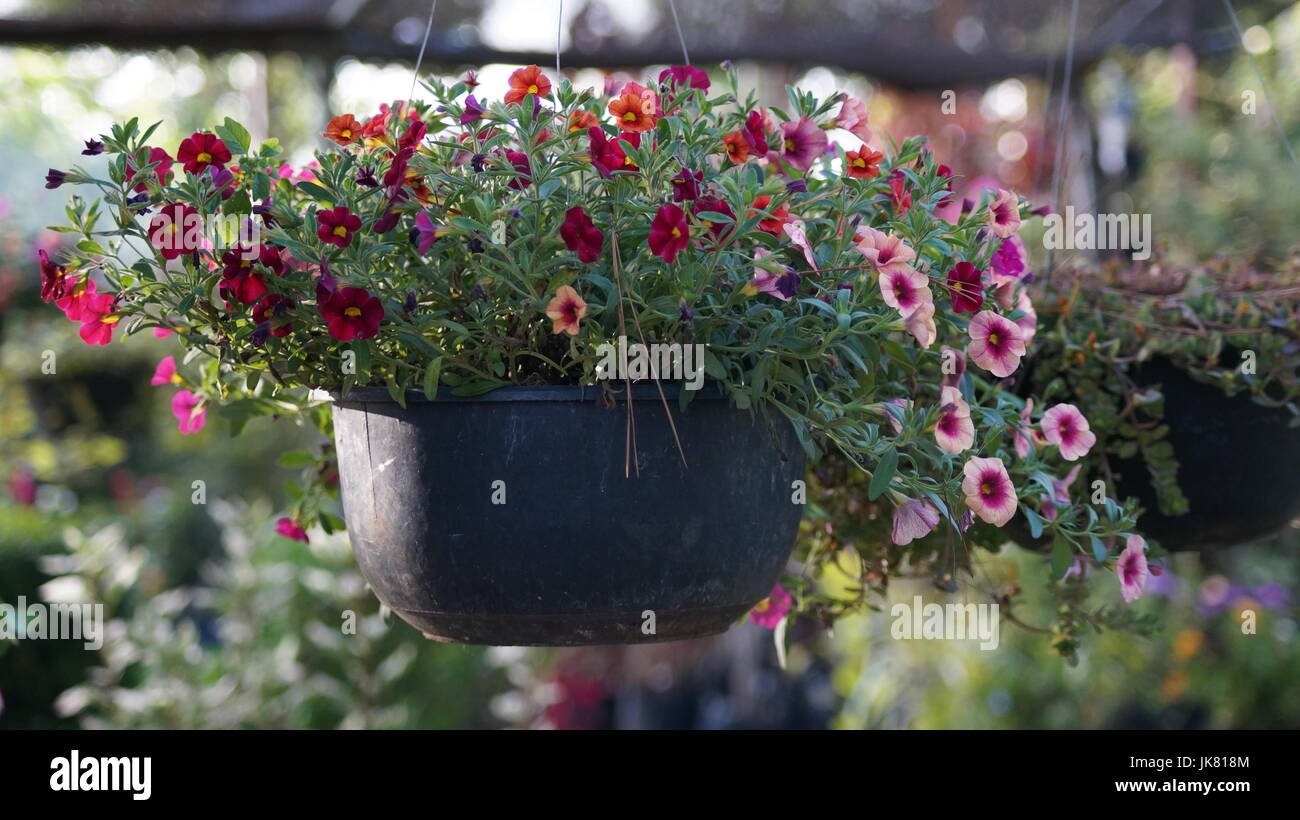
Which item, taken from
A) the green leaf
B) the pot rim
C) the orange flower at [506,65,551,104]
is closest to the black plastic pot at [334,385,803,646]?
the pot rim

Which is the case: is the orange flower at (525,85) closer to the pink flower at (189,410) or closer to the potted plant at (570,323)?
the potted plant at (570,323)

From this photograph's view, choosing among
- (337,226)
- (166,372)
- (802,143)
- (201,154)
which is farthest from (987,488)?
(166,372)

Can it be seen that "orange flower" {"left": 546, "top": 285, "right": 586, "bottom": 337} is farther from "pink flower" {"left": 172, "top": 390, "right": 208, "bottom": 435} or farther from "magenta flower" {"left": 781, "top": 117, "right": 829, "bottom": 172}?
"pink flower" {"left": 172, "top": 390, "right": 208, "bottom": 435}

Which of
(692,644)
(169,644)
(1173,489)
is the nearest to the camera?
(1173,489)

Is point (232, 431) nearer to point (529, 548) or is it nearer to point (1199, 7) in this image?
point (529, 548)

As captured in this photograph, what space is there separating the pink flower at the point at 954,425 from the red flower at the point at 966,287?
10 cm

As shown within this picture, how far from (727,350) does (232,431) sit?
63cm

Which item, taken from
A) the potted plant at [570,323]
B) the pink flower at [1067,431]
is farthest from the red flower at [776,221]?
the pink flower at [1067,431]

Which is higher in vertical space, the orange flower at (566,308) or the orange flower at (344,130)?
the orange flower at (344,130)

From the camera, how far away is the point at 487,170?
1073 mm

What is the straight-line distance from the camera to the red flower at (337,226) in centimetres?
104
